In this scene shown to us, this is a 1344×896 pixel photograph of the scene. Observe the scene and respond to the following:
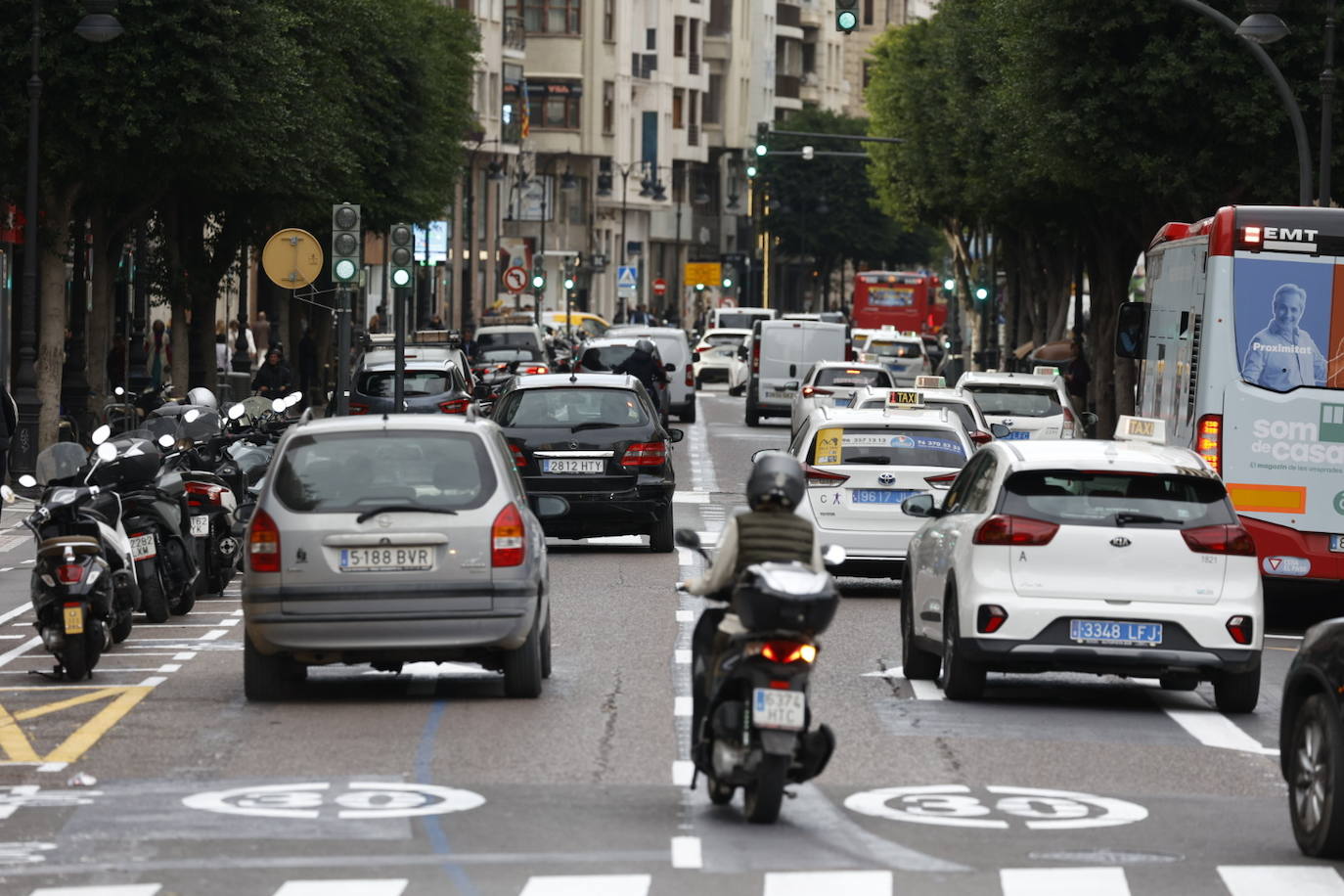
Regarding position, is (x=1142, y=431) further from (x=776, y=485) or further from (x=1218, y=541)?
(x=776, y=485)

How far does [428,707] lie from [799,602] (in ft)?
14.7

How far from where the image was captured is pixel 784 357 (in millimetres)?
55594

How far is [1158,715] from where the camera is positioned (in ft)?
48.4

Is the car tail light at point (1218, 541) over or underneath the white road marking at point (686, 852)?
over

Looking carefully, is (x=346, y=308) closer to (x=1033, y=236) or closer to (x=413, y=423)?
(x=413, y=423)

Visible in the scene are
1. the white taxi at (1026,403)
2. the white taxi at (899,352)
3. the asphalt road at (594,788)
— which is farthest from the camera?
the white taxi at (899,352)

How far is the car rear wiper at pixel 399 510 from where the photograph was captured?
14125mm

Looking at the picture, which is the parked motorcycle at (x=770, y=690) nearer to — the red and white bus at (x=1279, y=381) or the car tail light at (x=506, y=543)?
the car tail light at (x=506, y=543)

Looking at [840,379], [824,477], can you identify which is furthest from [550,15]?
[824,477]

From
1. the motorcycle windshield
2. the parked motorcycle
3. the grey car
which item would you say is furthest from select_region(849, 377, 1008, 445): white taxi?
the parked motorcycle

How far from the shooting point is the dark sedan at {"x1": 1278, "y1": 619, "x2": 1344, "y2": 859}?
980cm

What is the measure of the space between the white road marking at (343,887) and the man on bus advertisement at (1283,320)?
12.4 m

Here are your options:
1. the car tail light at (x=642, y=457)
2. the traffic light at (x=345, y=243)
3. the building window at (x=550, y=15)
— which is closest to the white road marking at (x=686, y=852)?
the car tail light at (x=642, y=457)

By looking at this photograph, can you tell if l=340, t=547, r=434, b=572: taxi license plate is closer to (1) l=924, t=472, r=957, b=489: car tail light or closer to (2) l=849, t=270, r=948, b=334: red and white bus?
(1) l=924, t=472, r=957, b=489: car tail light
